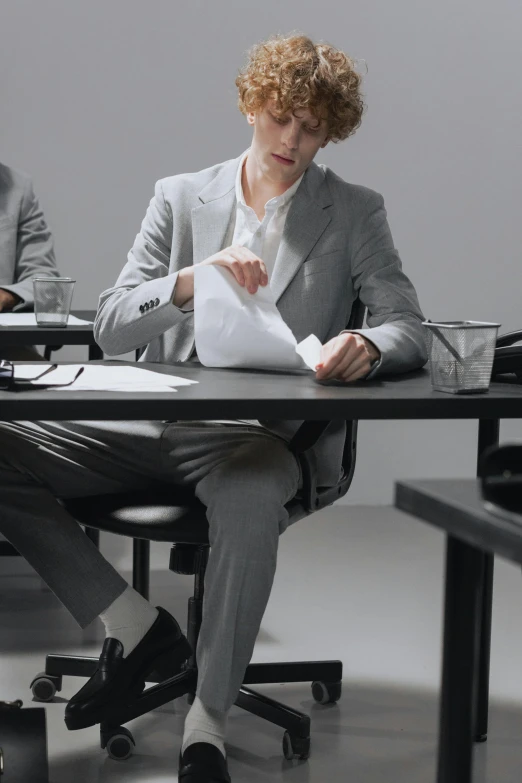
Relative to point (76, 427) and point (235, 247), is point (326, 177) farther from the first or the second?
point (76, 427)

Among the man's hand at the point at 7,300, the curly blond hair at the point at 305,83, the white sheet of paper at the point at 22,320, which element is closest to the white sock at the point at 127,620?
the white sheet of paper at the point at 22,320

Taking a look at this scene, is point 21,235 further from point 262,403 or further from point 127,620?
point 262,403

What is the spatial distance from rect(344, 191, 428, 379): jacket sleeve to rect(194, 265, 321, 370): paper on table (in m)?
0.14

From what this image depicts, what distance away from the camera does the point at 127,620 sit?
6.70 ft

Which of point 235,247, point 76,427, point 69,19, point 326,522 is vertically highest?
point 69,19

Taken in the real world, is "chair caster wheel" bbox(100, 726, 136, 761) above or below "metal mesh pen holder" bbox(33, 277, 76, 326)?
below

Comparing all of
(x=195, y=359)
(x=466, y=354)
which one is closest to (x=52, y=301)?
(x=195, y=359)

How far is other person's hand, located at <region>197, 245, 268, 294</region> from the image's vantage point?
6.38 feet

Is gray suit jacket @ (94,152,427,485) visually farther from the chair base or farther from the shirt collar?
the chair base

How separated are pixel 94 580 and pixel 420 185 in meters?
2.65

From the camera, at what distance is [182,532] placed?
1.94m

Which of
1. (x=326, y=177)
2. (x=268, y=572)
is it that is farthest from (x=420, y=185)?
(x=268, y=572)

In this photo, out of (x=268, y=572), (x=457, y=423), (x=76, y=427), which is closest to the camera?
(x=268, y=572)

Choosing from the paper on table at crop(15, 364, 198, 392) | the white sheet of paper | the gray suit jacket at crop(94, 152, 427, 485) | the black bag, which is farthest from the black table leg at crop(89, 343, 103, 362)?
the black bag
